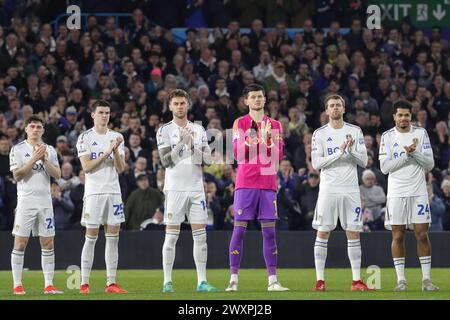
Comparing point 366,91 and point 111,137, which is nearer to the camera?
point 111,137

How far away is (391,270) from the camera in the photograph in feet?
66.2

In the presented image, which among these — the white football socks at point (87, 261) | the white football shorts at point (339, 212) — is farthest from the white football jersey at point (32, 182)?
the white football shorts at point (339, 212)

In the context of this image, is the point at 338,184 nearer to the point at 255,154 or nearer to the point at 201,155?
the point at 255,154

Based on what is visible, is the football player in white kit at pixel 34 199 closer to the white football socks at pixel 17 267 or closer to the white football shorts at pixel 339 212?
the white football socks at pixel 17 267

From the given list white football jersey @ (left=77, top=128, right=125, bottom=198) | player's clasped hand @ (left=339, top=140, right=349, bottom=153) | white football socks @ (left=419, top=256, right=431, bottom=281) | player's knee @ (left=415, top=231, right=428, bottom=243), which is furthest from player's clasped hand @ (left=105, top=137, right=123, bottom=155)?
white football socks @ (left=419, top=256, right=431, bottom=281)

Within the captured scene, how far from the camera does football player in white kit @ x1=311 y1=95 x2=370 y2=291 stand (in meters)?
14.8

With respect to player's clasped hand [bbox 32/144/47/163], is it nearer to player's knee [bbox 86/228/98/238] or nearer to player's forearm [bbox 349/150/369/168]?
player's knee [bbox 86/228/98/238]

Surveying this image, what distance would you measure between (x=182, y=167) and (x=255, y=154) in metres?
0.98

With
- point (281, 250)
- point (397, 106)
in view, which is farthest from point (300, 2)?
point (397, 106)

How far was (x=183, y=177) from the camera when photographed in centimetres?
1478

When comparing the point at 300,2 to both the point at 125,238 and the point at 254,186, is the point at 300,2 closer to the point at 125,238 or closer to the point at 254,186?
the point at 125,238

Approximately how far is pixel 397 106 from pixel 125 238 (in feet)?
24.1

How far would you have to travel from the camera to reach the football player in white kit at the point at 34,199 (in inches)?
579

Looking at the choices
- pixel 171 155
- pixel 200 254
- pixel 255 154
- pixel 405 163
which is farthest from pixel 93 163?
pixel 405 163
